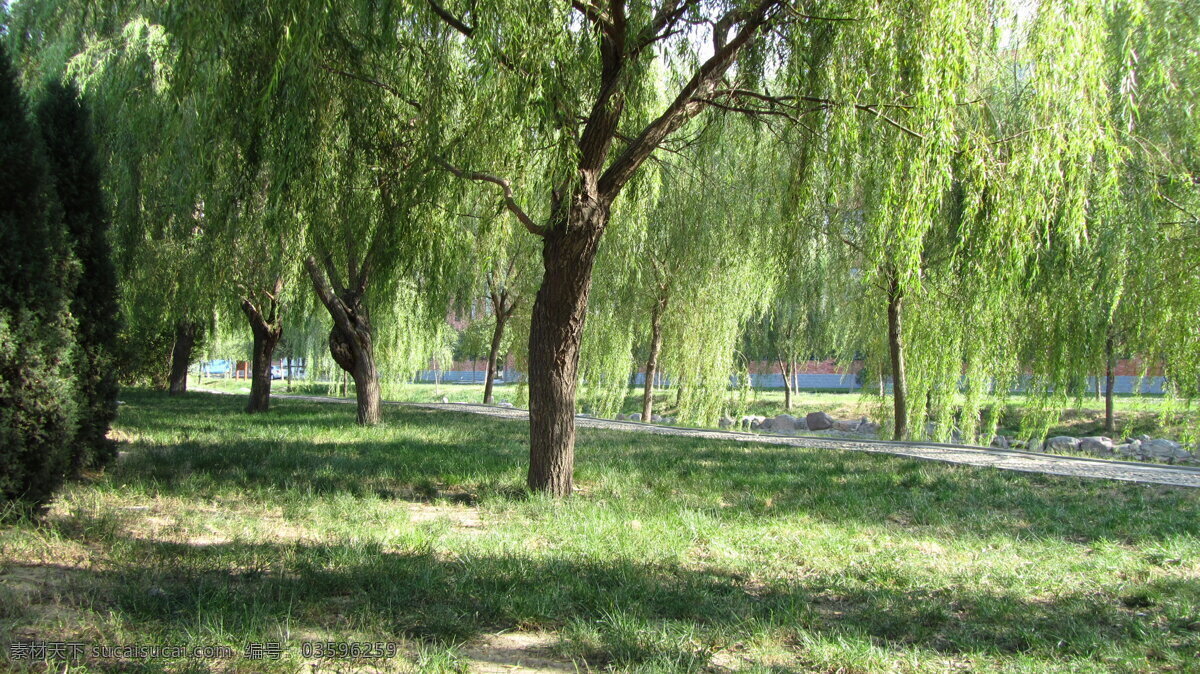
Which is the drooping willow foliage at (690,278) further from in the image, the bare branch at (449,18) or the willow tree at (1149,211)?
the bare branch at (449,18)

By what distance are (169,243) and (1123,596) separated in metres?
11.3

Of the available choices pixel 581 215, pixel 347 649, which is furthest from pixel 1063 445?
pixel 347 649

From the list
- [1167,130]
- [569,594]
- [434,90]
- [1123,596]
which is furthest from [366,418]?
[1167,130]

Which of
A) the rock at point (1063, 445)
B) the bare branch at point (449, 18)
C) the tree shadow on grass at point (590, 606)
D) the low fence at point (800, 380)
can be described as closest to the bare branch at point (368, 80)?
the bare branch at point (449, 18)

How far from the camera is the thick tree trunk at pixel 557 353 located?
602 centimetres

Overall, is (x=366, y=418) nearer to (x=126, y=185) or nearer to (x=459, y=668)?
(x=126, y=185)

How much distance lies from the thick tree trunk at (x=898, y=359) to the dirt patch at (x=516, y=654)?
9497mm

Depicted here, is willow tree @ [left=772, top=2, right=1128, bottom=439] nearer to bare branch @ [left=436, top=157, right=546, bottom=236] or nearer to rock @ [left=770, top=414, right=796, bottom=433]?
bare branch @ [left=436, top=157, right=546, bottom=236]

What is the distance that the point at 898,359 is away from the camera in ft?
40.1

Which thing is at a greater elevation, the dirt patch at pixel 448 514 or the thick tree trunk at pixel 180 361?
the thick tree trunk at pixel 180 361

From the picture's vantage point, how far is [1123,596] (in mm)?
3748

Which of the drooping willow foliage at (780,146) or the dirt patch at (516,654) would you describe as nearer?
the dirt patch at (516,654)

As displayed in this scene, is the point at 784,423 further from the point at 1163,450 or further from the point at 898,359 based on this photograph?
the point at 898,359

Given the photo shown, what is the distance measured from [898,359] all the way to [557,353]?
318 inches
